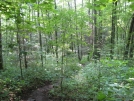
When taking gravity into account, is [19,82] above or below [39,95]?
above

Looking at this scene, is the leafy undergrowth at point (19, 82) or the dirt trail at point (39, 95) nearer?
the leafy undergrowth at point (19, 82)

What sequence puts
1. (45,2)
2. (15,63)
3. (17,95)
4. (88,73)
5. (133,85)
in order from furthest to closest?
1. (15,63)
2. (88,73)
3. (17,95)
4. (45,2)
5. (133,85)

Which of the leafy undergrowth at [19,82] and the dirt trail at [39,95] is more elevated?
the leafy undergrowth at [19,82]

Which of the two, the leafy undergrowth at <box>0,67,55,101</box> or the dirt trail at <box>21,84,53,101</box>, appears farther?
the dirt trail at <box>21,84,53,101</box>

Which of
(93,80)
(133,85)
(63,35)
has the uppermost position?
(63,35)

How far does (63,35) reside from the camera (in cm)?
791

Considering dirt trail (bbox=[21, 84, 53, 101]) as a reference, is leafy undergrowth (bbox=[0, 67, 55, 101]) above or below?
above

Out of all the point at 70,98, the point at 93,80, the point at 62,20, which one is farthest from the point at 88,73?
the point at 62,20

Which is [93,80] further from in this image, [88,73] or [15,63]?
[15,63]

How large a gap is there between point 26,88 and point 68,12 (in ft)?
14.9

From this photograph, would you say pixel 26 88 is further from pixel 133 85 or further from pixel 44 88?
pixel 133 85

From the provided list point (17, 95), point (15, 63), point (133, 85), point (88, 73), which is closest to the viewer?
point (133, 85)

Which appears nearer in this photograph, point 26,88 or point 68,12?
point 68,12

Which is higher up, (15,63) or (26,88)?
(15,63)
